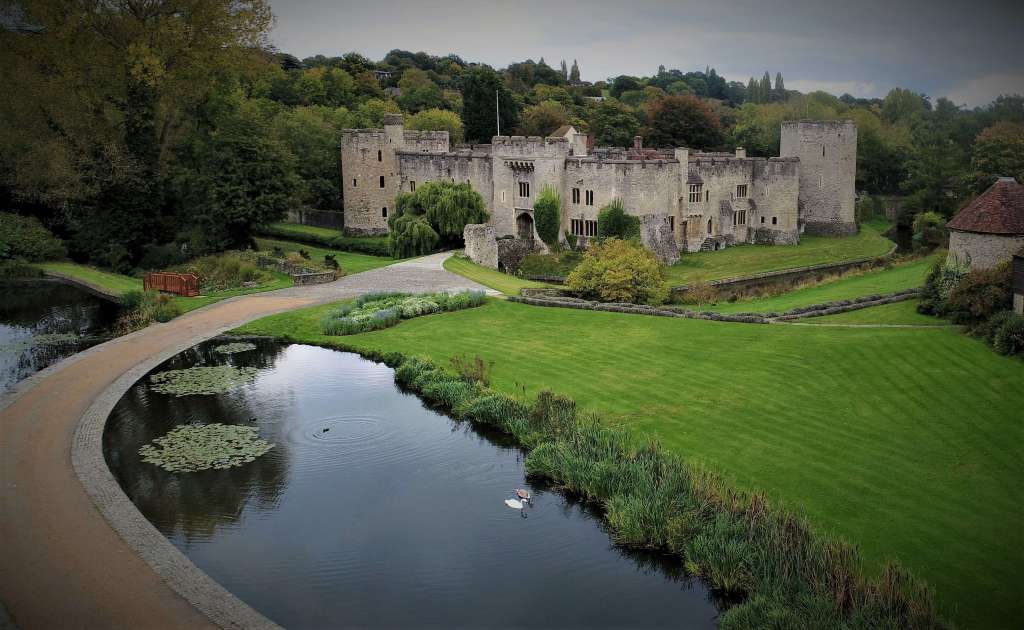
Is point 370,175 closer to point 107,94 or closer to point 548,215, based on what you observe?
point 548,215

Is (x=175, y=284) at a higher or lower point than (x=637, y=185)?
lower

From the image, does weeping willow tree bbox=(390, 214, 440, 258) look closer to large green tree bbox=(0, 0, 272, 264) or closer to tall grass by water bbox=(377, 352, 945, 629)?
large green tree bbox=(0, 0, 272, 264)

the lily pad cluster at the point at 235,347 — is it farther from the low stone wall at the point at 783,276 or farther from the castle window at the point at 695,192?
the castle window at the point at 695,192

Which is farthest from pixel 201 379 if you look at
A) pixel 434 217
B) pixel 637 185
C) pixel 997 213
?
pixel 637 185

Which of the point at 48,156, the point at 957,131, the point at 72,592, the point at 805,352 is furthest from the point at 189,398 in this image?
the point at 957,131

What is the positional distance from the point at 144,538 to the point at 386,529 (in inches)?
163

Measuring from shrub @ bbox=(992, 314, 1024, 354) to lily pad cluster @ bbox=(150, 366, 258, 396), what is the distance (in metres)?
20.1

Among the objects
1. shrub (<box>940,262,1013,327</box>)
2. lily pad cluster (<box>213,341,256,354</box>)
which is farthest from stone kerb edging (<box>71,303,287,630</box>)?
shrub (<box>940,262,1013,327</box>)

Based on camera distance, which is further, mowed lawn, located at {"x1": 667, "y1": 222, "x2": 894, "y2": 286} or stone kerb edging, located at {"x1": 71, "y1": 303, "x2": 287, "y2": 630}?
mowed lawn, located at {"x1": 667, "y1": 222, "x2": 894, "y2": 286}

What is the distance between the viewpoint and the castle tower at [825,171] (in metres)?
54.8

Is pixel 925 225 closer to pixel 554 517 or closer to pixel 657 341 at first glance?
pixel 657 341

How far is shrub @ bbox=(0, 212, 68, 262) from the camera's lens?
44.2 meters

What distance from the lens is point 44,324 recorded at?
1312 inches

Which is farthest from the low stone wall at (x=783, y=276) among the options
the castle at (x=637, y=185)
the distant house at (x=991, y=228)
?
the distant house at (x=991, y=228)
